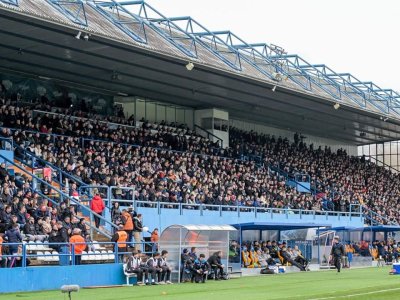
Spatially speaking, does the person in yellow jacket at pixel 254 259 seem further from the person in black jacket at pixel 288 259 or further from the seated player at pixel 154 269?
the seated player at pixel 154 269

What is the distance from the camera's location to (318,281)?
29.7 m

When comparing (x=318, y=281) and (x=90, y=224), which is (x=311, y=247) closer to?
(x=318, y=281)

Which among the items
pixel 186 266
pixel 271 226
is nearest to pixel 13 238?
pixel 186 266

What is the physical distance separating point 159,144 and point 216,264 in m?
16.1

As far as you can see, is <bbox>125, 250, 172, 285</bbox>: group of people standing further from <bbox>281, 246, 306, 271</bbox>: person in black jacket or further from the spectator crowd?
<bbox>281, 246, 306, 271</bbox>: person in black jacket

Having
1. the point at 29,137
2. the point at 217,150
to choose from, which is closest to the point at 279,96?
the point at 217,150

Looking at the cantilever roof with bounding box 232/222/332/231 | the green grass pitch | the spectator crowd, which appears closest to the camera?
the green grass pitch

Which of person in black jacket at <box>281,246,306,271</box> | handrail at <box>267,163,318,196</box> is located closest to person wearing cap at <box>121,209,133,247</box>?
person in black jacket at <box>281,246,306,271</box>

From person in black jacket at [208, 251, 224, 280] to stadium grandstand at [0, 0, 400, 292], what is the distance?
875 mm

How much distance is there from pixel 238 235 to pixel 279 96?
16.1 metres

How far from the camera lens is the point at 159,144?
46250 millimetres

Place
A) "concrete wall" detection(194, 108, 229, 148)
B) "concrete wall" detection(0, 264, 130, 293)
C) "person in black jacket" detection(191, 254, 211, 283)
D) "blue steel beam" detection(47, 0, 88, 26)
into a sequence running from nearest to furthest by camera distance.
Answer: "concrete wall" detection(0, 264, 130, 293) → "person in black jacket" detection(191, 254, 211, 283) → "blue steel beam" detection(47, 0, 88, 26) → "concrete wall" detection(194, 108, 229, 148)

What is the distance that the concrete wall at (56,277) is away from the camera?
24.0 meters

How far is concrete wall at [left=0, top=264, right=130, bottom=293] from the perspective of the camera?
2395 centimetres
